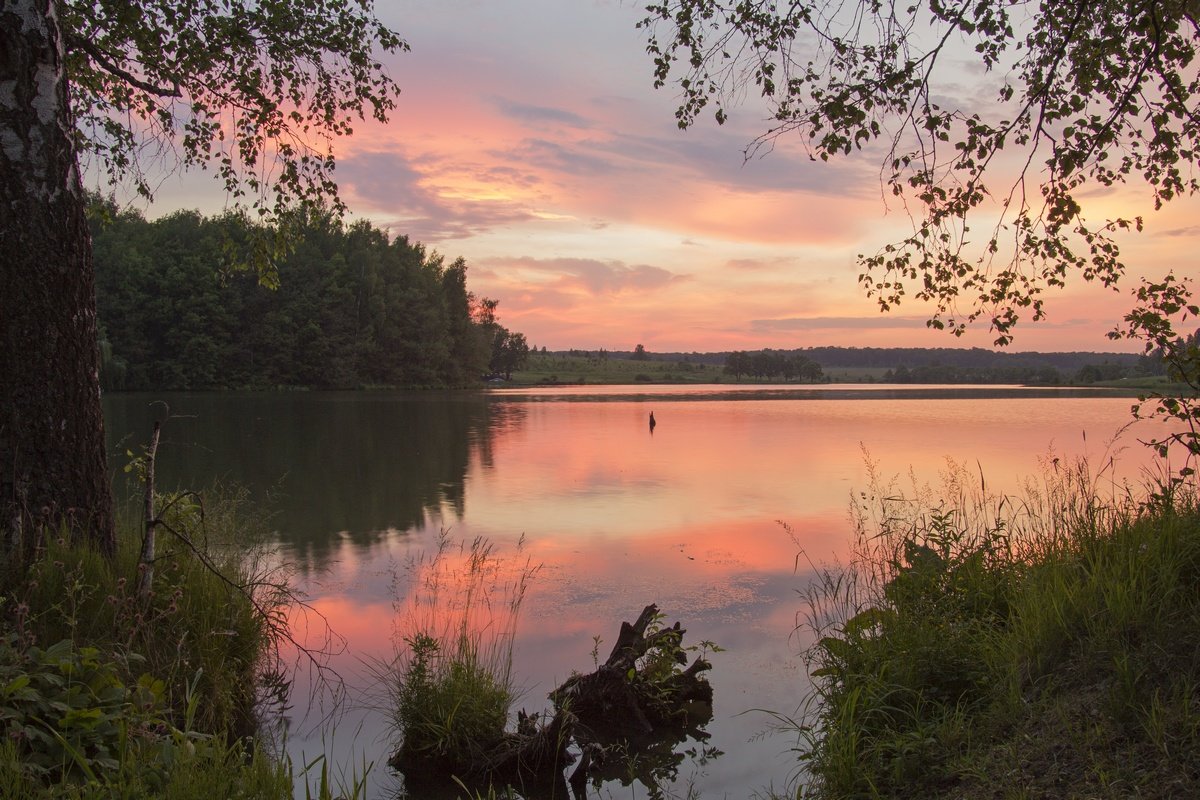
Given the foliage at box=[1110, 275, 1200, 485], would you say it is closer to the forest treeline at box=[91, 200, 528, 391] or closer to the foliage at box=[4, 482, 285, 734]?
the foliage at box=[4, 482, 285, 734]

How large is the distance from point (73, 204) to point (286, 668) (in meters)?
3.94

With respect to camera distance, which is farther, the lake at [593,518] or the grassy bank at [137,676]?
the lake at [593,518]

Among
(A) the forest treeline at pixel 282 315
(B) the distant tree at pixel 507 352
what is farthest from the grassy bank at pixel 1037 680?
(B) the distant tree at pixel 507 352

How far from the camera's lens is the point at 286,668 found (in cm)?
688

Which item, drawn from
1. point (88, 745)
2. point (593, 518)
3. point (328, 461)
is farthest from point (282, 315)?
point (88, 745)

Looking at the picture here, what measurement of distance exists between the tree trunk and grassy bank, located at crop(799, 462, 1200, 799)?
16.6ft

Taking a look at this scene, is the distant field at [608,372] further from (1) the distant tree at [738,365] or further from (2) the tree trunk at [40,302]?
(2) the tree trunk at [40,302]

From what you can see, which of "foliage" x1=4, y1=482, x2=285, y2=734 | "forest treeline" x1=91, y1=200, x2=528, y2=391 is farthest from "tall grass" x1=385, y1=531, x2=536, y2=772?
"forest treeline" x1=91, y1=200, x2=528, y2=391

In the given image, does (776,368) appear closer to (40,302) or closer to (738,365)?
(738,365)

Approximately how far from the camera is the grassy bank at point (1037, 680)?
3600 mm

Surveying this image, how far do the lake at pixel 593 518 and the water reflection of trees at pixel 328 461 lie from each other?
0.10 m

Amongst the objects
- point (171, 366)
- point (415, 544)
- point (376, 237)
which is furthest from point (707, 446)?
point (376, 237)

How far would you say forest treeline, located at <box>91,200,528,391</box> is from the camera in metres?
67.6

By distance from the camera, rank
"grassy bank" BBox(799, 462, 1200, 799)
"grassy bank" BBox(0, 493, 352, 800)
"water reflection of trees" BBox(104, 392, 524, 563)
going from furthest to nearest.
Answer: "water reflection of trees" BBox(104, 392, 524, 563) → "grassy bank" BBox(799, 462, 1200, 799) → "grassy bank" BBox(0, 493, 352, 800)
